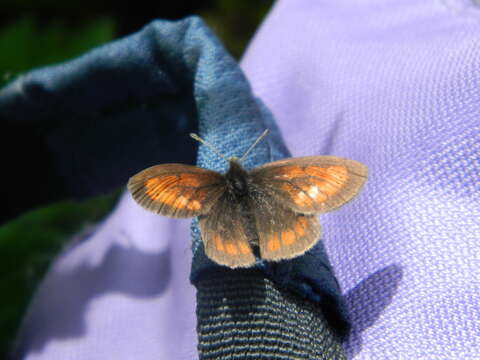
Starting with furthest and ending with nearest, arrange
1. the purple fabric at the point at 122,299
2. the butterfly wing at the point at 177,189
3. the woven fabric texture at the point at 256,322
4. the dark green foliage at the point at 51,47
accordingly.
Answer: the dark green foliage at the point at 51,47, the purple fabric at the point at 122,299, the butterfly wing at the point at 177,189, the woven fabric texture at the point at 256,322

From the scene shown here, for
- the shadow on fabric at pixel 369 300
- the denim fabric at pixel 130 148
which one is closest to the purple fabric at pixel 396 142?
the shadow on fabric at pixel 369 300

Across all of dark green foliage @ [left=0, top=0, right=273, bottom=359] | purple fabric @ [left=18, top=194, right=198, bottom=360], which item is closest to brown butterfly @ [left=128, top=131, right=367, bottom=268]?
purple fabric @ [left=18, top=194, right=198, bottom=360]

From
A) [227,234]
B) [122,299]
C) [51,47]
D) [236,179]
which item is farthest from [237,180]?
[51,47]

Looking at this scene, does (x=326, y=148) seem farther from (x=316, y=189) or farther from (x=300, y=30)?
(x=300, y=30)

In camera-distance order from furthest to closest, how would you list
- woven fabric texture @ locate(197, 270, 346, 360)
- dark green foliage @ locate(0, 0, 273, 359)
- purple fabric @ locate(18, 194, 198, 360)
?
dark green foliage @ locate(0, 0, 273, 359) → purple fabric @ locate(18, 194, 198, 360) → woven fabric texture @ locate(197, 270, 346, 360)

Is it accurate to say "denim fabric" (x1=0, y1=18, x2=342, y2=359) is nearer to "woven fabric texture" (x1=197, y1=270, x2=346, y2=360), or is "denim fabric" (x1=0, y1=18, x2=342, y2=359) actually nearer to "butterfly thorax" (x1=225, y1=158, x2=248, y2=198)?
"butterfly thorax" (x1=225, y1=158, x2=248, y2=198)

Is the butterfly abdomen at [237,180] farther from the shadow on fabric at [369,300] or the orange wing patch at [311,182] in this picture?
the shadow on fabric at [369,300]

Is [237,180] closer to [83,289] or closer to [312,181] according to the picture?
[312,181]
